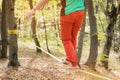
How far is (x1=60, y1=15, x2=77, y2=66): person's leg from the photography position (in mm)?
4082

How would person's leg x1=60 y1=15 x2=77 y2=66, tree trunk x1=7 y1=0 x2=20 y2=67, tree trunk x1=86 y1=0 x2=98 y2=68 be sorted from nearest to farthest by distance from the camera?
person's leg x1=60 y1=15 x2=77 y2=66 → tree trunk x1=7 y1=0 x2=20 y2=67 → tree trunk x1=86 y1=0 x2=98 y2=68

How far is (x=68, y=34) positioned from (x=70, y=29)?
3.7 inches

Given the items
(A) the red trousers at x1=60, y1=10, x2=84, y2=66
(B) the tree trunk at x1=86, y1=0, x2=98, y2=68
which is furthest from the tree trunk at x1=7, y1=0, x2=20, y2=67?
(B) the tree trunk at x1=86, y1=0, x2=98, y2=68

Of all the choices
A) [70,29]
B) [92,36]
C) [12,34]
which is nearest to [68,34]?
[70,29]

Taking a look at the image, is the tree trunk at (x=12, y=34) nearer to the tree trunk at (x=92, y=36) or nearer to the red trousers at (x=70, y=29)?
the red trousers at (x=70, y=29)

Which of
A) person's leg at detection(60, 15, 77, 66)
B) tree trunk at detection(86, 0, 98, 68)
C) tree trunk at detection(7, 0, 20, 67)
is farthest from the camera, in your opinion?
tree trunk at detection(86, 0, 98, 68)

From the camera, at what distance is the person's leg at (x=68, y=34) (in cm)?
408

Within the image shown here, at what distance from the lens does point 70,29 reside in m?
4.18

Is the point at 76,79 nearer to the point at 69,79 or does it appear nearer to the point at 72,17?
the point at 69,79

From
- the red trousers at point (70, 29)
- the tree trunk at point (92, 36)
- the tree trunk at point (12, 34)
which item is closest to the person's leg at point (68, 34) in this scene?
the red trousers at point (70, 29)

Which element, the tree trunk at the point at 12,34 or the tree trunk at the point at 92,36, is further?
the tree trunk at the point at 92,36

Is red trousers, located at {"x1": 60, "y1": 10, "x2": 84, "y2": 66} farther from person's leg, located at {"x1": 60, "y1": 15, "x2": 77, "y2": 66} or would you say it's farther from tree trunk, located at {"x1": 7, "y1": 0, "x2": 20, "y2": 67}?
tree trunk, located at {"x1": 7, "y1": 0, "x2": 20, "y2": 67}

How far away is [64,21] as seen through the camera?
4078 mm

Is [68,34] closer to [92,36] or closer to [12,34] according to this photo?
[12,34]
